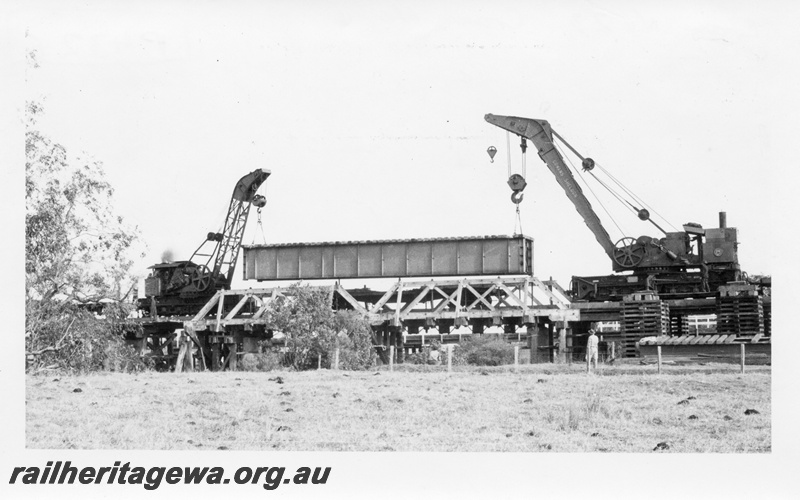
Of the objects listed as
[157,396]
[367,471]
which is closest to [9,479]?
[367,471]

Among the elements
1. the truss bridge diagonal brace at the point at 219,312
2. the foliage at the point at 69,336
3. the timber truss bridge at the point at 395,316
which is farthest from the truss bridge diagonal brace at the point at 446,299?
the foliage at the point at 69,336

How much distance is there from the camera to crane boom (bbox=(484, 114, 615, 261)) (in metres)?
41.7

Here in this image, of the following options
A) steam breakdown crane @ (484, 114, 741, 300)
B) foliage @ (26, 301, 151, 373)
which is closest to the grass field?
foliage @ (26, 301, 151, 373)

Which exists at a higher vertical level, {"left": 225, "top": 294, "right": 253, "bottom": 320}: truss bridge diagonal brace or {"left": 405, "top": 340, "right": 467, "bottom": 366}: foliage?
{"left": 225, "top": 294, "right": 253, "bottom": 320}: truss bridge diagonal brace

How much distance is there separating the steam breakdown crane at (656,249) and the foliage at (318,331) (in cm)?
987

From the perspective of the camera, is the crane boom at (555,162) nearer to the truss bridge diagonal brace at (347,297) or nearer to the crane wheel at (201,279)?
the truss bridge diagonal brace at (347,297)

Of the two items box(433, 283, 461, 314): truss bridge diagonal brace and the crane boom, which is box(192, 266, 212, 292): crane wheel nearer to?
box(433, 283, 461, 314): truss bridge diagonal brace

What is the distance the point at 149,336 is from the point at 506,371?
26.0 metres

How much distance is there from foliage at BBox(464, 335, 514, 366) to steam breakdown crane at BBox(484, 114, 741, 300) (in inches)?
351

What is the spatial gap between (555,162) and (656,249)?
18.6ft

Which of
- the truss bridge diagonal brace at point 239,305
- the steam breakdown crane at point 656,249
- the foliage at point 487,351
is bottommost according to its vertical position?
the foliage at point 487,351

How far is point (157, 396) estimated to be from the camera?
1036 inches

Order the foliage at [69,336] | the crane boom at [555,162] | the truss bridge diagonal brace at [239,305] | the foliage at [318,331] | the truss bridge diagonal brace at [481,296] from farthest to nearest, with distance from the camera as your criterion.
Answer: the truss bridge diagonal brace at [239,305], the truss bridge diagonal brace at [481,296], the crane boom at [555,162], the foliage at [318,331], the foliage at [69,336]

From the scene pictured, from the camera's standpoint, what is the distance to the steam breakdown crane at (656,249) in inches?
1647
